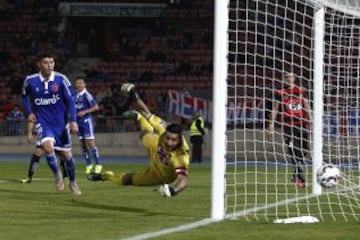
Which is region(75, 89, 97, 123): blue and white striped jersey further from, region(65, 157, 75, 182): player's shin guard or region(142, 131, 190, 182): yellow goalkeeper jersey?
region(142, 131, 190, 182): yellow goalkeeper jersey

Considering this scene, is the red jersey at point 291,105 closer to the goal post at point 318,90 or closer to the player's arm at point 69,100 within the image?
the goal post at point 318,90

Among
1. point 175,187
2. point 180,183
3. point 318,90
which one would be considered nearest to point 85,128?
Result: point 318,90

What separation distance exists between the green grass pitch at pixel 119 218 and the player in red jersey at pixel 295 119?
61.1 inches

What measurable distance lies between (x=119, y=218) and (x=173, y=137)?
110 centimetres

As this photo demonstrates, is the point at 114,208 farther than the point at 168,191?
Yes

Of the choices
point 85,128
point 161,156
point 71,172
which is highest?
point 85,128

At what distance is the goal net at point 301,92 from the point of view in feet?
42.8

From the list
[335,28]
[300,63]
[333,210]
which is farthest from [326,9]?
[333,210]

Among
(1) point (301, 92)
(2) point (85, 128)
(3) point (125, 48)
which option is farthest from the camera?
(3) point (125, 48)

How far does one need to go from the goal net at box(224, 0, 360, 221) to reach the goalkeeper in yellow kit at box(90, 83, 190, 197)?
99cm

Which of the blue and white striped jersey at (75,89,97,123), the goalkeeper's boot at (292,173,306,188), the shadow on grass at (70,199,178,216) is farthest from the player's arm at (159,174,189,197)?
the blue and white striped jersey at (75,89,97,123)

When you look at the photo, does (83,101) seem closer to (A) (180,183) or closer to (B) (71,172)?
(B) (71,172)

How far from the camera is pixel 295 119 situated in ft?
53.5

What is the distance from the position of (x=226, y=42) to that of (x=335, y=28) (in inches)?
196
